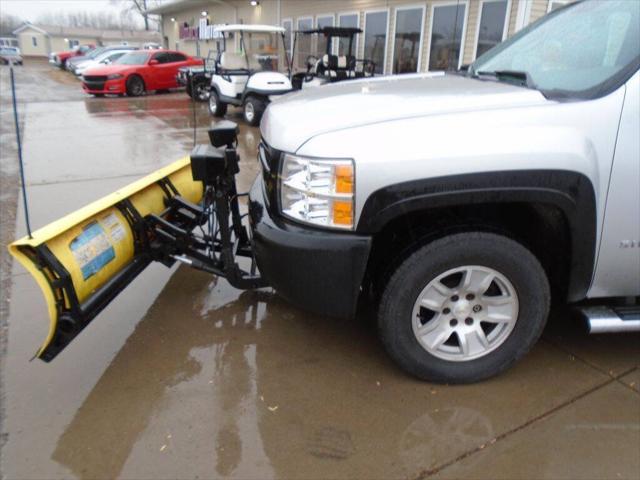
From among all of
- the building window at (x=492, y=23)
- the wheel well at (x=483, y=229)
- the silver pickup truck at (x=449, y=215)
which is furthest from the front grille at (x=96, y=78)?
the wheel well at (x=483, y=229)

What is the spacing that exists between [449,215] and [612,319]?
3.30 feet

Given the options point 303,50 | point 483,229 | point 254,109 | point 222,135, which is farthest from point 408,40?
point 483,229

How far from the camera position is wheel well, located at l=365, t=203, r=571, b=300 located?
2.53 m

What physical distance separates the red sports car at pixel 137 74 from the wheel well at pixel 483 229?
18168mm

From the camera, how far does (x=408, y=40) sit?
47.8ft

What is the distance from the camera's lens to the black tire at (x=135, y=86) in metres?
18.8

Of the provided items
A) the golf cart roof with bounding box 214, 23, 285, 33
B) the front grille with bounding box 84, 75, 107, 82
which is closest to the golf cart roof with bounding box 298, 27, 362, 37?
the golf cart roof with bounding box 214, 23, 285, 33

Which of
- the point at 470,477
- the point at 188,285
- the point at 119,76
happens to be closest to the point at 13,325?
the point at 188,285

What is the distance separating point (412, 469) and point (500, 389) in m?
0.79

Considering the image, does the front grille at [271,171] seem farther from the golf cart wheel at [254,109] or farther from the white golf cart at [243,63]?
the white golf cart at [243,63]

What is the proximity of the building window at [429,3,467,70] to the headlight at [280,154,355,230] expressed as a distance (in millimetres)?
11558

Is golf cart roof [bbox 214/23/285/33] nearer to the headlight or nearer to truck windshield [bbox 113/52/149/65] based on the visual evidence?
truck windshield [bbox 113/52/149/65]

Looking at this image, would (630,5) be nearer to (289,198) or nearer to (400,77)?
(400,77)

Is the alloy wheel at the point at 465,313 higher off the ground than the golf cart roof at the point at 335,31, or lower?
lower
